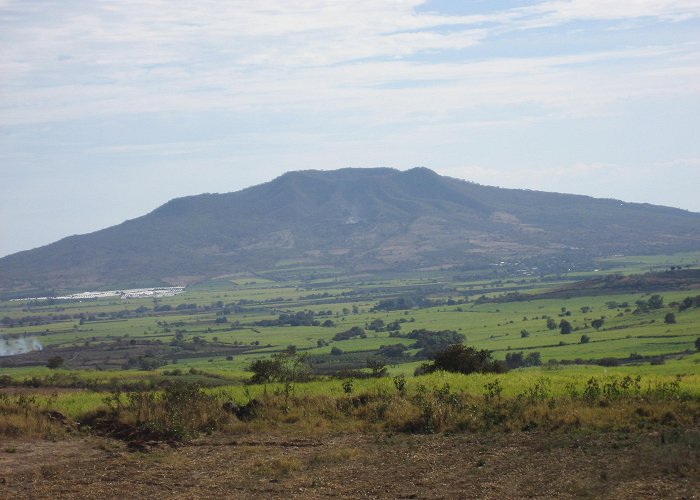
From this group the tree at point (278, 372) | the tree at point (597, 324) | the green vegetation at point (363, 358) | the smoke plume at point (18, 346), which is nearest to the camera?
the green vegetation at point (363, 358)

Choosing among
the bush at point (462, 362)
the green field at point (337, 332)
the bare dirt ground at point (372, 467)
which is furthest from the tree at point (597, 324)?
the bare dirt ground at point (372, 467)

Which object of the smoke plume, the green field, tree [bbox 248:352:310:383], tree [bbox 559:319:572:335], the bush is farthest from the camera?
the smoke plume

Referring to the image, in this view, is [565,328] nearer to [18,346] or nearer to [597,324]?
[597,324]

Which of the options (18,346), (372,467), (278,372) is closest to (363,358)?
(278,372)

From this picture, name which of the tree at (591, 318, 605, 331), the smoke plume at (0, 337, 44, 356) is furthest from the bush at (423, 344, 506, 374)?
the smoke plume at (0, 337, 44, 356)

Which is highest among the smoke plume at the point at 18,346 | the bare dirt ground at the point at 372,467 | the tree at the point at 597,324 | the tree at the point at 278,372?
the tree at the point at 278,372

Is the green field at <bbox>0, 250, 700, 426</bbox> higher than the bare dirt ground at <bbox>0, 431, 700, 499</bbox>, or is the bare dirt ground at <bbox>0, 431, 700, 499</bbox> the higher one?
the bare dirt ground at <bbox>0, 431, 700, 499</bbox>

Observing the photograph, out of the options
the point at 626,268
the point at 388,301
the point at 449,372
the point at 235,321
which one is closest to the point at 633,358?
the point at 449,372

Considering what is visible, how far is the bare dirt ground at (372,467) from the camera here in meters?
14.6

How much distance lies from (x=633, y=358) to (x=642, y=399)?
34443 millimetres

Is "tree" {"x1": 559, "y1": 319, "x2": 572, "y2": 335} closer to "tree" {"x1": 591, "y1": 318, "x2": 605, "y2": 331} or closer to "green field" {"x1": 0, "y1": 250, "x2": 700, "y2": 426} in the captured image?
"green field" {"x1": 0, "y1": 250, "x2": 700, "y2": 426}

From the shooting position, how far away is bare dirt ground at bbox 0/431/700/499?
47.9 ft

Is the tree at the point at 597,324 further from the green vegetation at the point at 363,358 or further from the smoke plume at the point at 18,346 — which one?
the smoke plume at the point at 18,346

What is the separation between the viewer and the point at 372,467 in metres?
16.4
